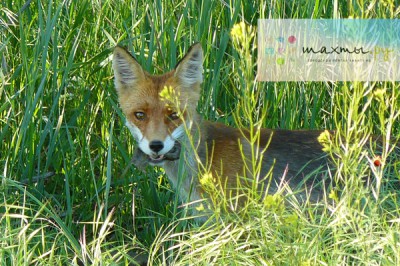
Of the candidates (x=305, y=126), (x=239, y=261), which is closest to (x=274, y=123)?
(x=305, y=126)

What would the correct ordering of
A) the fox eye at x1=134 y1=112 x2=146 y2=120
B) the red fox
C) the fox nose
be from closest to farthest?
the fox nose
the red fox
the fox eye at x1=134 y1=112 x2=146 y2=120

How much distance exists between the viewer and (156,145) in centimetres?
482

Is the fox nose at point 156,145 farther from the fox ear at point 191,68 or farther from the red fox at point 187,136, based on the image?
the fox ear at point 191,68

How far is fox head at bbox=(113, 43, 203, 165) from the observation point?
4879 mm

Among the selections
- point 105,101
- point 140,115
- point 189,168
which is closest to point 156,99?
point 140,115

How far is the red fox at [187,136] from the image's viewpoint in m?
4.93

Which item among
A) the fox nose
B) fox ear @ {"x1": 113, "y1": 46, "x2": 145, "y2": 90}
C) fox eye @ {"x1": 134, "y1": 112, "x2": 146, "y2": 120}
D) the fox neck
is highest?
fox ear @ {"x1": 113, "y1": 46, "x2": 145, "y2": 90}

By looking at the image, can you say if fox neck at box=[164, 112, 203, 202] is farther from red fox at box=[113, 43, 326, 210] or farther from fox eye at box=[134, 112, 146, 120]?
fox eye at box=[134, 112, 146, 120]

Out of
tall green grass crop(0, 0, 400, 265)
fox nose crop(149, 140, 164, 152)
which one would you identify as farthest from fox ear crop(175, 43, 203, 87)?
fox nose crop(149, 140, 164, 152)

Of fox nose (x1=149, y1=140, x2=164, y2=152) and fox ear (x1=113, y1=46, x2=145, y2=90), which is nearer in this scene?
fox nose (x1=149, y1=140, x2=164, y2=152)

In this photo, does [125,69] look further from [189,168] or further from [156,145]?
[189,168]

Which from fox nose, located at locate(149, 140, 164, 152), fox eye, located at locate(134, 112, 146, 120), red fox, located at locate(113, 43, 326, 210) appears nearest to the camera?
fox nose, located at locate(149, 140, 164, 152)

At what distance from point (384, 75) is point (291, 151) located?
0.89m

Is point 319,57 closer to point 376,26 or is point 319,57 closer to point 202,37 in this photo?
point 376,26
